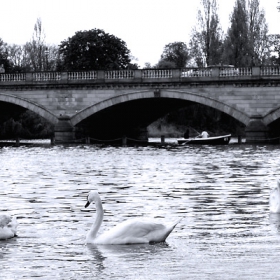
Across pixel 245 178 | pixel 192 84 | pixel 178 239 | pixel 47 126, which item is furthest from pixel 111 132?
pixel 178 239

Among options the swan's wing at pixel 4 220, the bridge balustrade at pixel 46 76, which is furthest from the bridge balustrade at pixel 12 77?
the swan's wing at pixel 4 220

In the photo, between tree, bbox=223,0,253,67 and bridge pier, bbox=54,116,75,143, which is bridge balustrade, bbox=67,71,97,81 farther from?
tree, bbox=223,0,253,67

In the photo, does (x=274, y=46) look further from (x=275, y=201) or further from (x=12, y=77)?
(x=275, y=201)

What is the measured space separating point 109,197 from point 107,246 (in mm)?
6654

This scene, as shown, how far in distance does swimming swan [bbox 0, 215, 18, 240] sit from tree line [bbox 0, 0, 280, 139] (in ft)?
170

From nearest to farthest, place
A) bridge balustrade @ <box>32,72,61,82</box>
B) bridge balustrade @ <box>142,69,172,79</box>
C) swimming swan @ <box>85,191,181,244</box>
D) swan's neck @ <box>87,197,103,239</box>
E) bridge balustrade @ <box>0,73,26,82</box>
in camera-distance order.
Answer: swimming swan @ <box>85,191,181,244</box> → swan's neck @ <box>87,197,103,239</box> → bridge balustrade @ <box>142,69,172,79</box> → bridge balustrade @ <box>32,72,61,82</box> → bridge balustrade @ <box>0,73,26,82</box>

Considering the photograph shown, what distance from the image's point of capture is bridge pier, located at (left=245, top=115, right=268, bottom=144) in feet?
163

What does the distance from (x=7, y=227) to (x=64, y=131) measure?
4292cm

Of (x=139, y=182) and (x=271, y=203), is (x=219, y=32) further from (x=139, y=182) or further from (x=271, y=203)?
(x=271, y=203)

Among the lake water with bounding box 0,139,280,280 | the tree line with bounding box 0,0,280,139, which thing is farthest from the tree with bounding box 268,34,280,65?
the lake water with bounding box 0,139,280,280

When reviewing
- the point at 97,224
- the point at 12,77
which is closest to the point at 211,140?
the point at 12,77

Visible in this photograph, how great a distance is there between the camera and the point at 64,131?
5550cm

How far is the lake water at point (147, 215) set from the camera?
10.3 metres

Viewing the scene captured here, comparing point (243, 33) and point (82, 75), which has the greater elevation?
point (243, 33)
